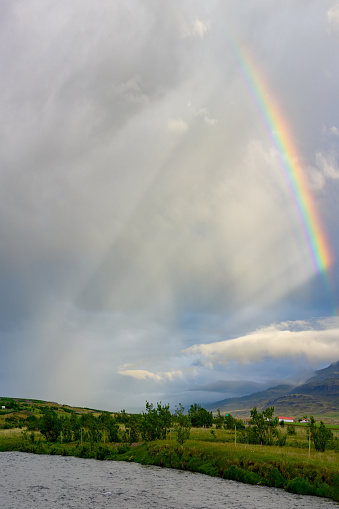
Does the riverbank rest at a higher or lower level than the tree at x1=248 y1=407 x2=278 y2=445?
lower

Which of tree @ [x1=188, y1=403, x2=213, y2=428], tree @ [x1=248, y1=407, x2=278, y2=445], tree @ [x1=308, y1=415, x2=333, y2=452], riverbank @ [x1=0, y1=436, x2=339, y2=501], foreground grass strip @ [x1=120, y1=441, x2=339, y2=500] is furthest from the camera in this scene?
tree @ [x1=188, y1=403, x2=213, y2=428]

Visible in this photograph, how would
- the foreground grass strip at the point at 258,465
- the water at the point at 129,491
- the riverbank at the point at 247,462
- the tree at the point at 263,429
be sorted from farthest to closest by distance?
the tree at the point at 263,429, the riverbank at the point at 247,462, the foreground grass strip at the point at 258,465, the water at the point at 129,491

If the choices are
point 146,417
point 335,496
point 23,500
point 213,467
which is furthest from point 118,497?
point 146,417

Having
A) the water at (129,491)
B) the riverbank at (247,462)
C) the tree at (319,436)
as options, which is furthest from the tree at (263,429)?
the water at (129,491)

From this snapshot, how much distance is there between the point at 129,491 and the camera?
124 feet

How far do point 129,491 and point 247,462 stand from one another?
584 inches

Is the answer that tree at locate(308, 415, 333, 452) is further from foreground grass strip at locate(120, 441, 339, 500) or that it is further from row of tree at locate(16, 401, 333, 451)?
foreground grass strip at locate(120, 441, 339, 500)

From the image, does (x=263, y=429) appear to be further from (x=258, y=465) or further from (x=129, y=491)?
(x=129, y=491)

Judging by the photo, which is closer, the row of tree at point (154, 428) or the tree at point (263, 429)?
the row of tree at point (154, 428)

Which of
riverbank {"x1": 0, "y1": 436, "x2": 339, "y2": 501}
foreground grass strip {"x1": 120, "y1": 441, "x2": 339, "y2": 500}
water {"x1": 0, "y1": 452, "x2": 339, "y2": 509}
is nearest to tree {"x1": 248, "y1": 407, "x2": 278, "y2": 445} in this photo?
riverbank {"x1": 0, "y1": 436, "x2": 339, "y2": 501}

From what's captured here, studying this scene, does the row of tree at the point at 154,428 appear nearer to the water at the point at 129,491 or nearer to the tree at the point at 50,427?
the tree at the point at 50,427

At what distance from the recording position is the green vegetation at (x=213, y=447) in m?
40.9

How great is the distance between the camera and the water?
108 ft

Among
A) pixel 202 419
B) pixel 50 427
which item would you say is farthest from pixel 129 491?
pixel 202 419
